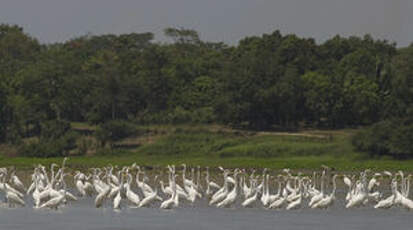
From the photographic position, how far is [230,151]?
7069 cm

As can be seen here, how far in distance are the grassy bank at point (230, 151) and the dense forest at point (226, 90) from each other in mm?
1893

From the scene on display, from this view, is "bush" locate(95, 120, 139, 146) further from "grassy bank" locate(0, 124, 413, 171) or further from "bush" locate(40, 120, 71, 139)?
"bush" locate(40, 120, 71, 139)

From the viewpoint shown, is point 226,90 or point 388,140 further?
point 226,90

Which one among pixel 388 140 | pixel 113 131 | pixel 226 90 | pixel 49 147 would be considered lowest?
pixel 49 147

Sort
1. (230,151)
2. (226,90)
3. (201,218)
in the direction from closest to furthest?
(201,218) → (230,151) → (226,90)

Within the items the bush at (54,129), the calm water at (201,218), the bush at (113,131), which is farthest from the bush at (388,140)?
the calm water at (201,218)

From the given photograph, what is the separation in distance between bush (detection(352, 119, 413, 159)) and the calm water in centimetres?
2630

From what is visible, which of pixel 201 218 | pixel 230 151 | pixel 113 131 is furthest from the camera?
pixel 113 131

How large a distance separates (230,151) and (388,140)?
31.3 feet

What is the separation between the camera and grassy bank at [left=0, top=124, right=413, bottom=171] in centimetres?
6481

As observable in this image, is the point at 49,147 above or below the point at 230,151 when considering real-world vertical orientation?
above

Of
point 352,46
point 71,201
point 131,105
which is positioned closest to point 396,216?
point 71,201

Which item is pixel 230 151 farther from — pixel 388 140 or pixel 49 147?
pixel 49 147

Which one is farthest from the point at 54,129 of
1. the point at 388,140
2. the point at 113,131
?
the point at 388,140
